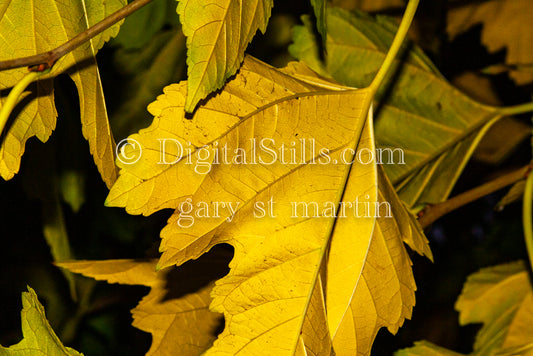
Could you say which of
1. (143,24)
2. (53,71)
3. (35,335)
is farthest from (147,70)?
(35,335)

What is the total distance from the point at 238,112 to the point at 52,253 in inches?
15.8

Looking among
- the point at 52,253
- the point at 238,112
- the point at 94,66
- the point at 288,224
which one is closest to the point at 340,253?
the point at 288,224

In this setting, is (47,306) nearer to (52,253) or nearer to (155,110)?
(52,253)

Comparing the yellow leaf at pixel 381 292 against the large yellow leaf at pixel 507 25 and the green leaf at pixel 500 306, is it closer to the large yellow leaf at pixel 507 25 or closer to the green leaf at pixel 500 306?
the green leaf at pixel 500 306

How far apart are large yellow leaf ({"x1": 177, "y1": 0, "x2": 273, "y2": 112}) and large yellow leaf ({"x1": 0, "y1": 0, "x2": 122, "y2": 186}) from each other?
0.28 feet

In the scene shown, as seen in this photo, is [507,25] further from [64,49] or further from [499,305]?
[64,49]

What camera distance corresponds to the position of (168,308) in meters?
0.62

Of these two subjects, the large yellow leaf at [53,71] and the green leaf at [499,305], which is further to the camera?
the green leaf at [499,305]

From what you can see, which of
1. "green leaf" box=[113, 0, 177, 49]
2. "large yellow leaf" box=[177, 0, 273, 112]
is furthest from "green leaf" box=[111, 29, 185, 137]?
"large yellow leaf" box=[177, 0, 273, 112]

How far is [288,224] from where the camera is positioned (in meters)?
0.52

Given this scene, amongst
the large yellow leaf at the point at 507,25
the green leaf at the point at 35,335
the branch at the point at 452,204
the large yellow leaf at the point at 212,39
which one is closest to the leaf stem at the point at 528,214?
the branch at the point at 452,204

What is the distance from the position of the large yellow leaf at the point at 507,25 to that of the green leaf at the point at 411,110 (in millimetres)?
183

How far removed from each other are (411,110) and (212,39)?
436 mm

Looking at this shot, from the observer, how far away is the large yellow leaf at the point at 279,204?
460 mm
